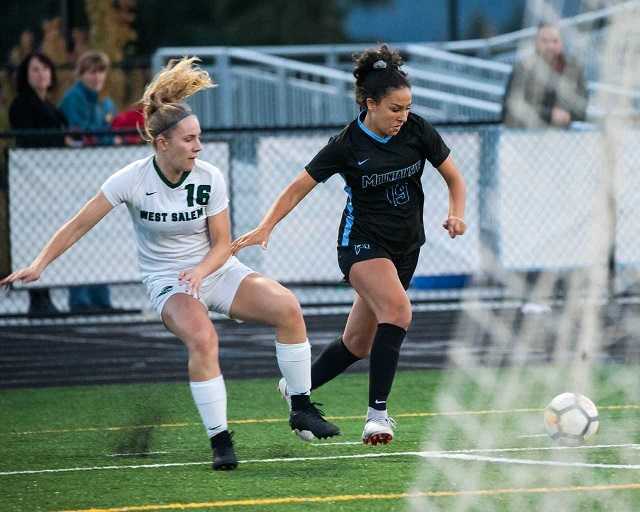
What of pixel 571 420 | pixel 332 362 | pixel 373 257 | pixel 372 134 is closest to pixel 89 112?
pixel 332 362

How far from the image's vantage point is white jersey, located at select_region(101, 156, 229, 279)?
23.9ft

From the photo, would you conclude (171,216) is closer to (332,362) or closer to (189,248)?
(189,248)

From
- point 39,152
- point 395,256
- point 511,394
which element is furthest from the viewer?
point 39,152

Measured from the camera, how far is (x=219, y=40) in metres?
40.8

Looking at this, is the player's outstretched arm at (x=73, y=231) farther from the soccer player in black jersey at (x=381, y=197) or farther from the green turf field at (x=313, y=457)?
the green turf field at (x=313, y=457)

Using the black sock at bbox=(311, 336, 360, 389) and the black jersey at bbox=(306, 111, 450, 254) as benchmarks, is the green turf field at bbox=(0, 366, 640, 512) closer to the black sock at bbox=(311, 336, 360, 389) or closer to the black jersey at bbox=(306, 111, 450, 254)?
the black sock at bbox=(311, 336, 360, 389)

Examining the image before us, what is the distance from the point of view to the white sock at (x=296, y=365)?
7.45m

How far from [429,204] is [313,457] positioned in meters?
6.89

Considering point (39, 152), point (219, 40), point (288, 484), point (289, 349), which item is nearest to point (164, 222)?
point (289, 349)

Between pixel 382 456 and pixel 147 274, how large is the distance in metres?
1.49

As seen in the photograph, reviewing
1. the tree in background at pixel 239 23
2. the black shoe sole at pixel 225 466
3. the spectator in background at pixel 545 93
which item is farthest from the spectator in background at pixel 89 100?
the tree in background at pixel 239 23

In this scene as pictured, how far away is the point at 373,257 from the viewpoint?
755 centimetres

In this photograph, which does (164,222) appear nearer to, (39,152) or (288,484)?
(288,484)

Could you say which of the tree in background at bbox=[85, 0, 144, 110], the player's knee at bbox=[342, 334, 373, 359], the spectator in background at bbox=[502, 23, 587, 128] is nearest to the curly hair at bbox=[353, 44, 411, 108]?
the player's knee at bbox=[342, 334, 373, 359]
